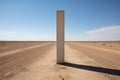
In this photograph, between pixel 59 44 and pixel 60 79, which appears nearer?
pixel 60 79

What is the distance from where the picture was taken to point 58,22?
11031 millimetres

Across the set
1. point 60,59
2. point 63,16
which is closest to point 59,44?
point 60,59

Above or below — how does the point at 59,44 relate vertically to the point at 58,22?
below

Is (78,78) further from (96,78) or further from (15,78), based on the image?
(15,78)

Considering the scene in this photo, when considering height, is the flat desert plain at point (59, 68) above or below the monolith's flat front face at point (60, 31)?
below

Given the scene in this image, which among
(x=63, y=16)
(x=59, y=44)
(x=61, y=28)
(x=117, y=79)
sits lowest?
(x=117, y=79)

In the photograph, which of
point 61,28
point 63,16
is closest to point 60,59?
point 61,28

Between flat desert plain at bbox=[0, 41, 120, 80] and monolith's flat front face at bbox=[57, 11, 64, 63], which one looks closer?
flat desert plain at bbox=[0, 41, 120, 80]

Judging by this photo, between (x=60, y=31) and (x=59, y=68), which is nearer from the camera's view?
(x=59, y=68)

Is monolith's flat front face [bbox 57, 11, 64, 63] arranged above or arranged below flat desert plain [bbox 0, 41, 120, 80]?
above

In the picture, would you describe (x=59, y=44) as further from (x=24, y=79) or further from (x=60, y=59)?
(x=24, y=79)

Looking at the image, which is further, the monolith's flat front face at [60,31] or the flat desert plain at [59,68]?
the monolith's flat front face at [60,31]

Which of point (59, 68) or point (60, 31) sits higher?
point (60, 31)

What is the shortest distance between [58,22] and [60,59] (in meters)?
2.92
